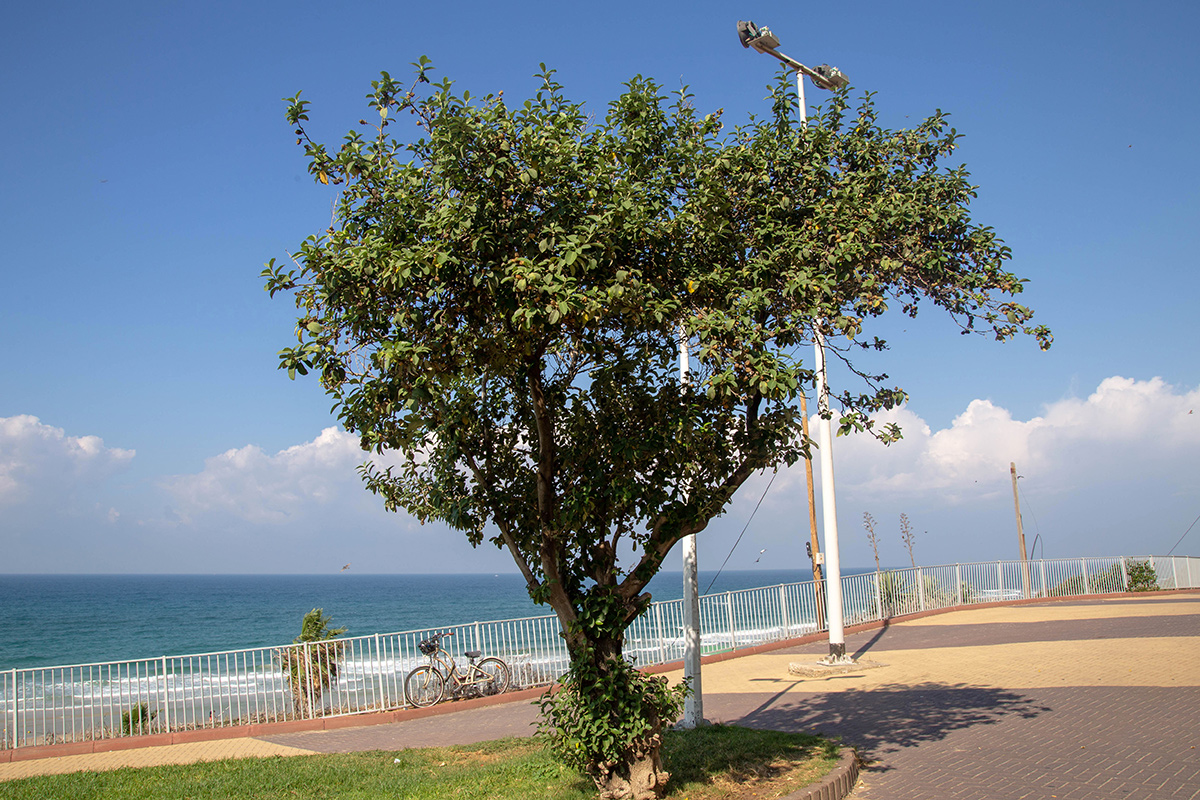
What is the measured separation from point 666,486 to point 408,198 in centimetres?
280

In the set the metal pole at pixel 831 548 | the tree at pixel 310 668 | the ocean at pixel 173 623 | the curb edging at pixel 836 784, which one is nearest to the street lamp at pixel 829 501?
the metal pole at pixel 831 548

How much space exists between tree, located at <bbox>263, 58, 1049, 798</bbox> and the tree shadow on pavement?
10.6 feet

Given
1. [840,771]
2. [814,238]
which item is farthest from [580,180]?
[840,771]

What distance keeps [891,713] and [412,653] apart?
824cm

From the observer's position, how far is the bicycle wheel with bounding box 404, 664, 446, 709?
12398mm

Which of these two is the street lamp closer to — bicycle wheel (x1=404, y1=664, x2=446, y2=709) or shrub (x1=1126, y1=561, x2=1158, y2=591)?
bicycle wheel (x1=404, y1=664, x2=446, y2=709)

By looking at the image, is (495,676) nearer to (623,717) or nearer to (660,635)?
(660,635)

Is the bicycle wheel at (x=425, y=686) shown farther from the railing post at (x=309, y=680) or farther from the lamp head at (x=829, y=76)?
the lamp head at (x=829, y=76)

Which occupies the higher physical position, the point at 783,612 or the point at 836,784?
the point at 836,784

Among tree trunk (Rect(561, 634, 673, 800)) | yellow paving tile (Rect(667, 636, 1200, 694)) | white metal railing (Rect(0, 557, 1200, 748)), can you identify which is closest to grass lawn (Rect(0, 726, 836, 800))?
tree trunk (Rect(561, 634, 673, 800))

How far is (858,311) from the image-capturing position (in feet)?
22.0

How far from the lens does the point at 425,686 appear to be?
12453 mm

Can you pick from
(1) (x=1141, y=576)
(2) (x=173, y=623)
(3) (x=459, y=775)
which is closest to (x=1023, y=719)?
(3) (x=459, y=775)

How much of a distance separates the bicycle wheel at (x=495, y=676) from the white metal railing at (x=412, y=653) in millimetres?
335
